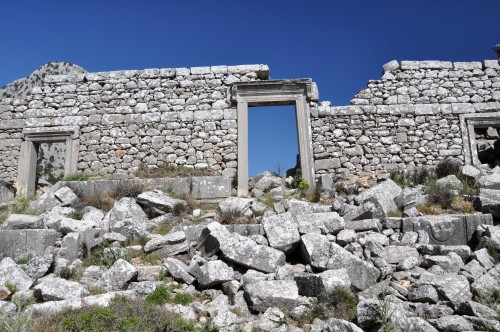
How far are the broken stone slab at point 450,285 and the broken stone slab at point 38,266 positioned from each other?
4.83 metres

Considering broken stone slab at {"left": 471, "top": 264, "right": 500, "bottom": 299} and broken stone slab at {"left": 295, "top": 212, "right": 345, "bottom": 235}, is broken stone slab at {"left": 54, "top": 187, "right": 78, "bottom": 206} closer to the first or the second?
broken stone slab at {"left": 295, "top": 212, "right": 345, "bottom": 235}

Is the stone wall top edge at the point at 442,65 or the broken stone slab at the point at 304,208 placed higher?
the stone wall top edge at the point at 442,65

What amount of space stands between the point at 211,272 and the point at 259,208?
296 centimetres

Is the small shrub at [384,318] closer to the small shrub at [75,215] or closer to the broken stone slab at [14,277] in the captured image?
the broken stone slab at [14,277]

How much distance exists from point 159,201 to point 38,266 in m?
2.82

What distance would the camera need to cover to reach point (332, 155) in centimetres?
1059

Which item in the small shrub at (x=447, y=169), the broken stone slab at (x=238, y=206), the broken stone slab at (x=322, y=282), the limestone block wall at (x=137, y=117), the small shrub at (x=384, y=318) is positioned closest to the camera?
the small shrub at (x=384, y=318)

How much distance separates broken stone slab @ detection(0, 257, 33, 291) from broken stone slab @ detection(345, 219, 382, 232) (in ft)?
15.4

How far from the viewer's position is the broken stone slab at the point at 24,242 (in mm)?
6586

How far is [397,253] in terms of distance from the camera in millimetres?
5945

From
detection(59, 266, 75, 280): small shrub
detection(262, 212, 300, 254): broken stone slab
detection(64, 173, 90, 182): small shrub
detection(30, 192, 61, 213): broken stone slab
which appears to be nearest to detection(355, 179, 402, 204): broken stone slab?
detection(262, 212, 300, 254): broken stone slab

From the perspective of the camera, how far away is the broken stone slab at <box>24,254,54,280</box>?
567cm

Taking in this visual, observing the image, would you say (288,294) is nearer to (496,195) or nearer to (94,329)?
(94,329)

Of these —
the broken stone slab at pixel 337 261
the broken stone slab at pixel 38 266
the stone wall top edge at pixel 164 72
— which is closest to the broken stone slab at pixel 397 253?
the broken stone slab at pixel 337 261
